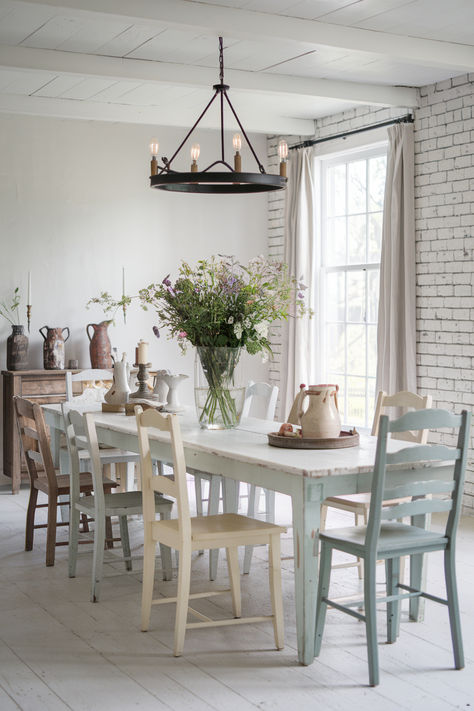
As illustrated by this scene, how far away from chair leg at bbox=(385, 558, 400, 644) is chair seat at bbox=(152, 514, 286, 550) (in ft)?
1.51

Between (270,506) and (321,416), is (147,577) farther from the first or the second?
(270,506)

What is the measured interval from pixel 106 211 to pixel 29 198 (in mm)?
641

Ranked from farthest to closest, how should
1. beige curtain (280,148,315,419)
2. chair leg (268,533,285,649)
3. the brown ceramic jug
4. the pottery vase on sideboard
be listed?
1. beige curtain (280,148,315,419)
2. the brown ceramic jug
3. the pottery vase on sideboard
4. chair leg (268,533,285,649)

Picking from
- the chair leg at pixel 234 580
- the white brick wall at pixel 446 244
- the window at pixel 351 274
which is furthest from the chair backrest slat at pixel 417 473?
the window at pixel 351 274

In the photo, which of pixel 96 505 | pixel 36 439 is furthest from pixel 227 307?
pixel 36 439

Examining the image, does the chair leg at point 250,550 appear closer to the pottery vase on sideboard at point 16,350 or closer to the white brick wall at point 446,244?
the white brick wall at point 446,244

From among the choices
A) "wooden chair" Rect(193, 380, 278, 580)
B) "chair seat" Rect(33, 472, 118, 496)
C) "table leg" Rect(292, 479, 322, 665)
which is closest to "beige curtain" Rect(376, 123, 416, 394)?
"wooden chair" Rect(193, 380, 278, 580)

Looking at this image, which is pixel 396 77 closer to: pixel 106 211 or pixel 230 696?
pixel 106 211

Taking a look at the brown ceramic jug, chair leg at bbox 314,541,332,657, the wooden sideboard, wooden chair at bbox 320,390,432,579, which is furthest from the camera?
the brown ceramic jug

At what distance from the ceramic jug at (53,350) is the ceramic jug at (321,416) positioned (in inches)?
137

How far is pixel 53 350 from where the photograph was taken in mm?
6766

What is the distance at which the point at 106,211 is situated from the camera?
7230 mm

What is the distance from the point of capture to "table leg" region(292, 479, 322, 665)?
310 centimetres

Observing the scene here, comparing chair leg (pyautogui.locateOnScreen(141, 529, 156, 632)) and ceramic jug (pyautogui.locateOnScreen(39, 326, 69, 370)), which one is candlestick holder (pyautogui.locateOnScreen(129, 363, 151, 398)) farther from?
ceramic jug (pyautogui.locateOnScreen(39, 326, 69, 370))
